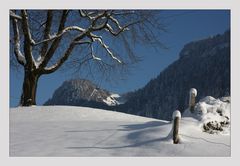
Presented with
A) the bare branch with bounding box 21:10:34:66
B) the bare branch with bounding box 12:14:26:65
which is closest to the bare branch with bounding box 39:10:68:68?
the bare branch with bounding box 21:10:34:66

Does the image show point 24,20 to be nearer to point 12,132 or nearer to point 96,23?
point 96,23

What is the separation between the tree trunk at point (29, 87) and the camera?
16958 millimetres

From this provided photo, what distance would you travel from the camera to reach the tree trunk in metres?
17.0

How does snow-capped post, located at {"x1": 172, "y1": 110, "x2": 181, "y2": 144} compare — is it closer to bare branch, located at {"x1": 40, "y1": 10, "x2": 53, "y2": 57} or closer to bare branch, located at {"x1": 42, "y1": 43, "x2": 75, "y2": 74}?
bare branch, located at {"x1": 42, "y1": 43, "x2": 75, "y2": 74}

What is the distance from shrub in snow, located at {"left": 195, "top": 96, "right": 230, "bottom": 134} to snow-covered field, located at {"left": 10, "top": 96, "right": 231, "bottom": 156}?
94 mm

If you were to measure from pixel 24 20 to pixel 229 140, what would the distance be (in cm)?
1109

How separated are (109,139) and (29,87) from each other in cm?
861

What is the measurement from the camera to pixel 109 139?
9492 millimetres

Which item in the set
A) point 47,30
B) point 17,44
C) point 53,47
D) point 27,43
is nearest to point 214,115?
point 53,47

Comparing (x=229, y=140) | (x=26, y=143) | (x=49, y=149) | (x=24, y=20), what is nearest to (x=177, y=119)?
(x=229, y=140)

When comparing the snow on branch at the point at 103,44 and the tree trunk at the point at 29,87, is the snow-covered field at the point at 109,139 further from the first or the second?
the snow on branch at the point at 103,44

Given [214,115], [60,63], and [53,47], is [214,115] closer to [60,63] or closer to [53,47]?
[60,63]

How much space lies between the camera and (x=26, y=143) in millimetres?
9320

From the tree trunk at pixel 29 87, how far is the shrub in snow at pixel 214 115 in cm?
880
